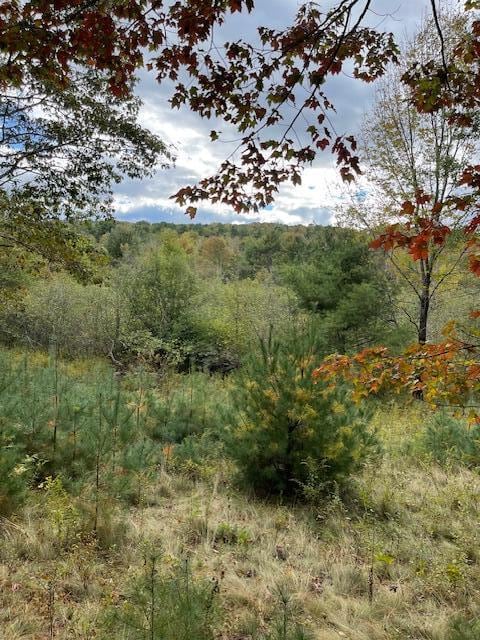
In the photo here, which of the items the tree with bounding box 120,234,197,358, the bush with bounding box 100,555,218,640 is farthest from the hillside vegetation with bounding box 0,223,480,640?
the tree with bounding box 120,234,197,358

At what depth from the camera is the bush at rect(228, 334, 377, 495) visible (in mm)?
4617

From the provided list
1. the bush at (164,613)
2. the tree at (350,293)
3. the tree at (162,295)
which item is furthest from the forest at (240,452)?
the tree at (162,295)

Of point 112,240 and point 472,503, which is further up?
point 112,240

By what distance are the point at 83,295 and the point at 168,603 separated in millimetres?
18940

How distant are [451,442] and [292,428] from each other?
2.86 metres

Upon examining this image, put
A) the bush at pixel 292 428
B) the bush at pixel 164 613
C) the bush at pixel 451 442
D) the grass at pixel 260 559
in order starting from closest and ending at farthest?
the bush at pixel 164 613 < the grass at pixel 260 559 < the bush at pixel 292 428 < the bush at pixel 451 442

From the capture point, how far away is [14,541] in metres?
3.29

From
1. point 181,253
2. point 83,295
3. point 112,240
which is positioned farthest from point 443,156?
point 112,240

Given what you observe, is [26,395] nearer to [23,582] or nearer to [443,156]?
[23,582]

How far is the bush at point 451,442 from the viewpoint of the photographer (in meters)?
5.77

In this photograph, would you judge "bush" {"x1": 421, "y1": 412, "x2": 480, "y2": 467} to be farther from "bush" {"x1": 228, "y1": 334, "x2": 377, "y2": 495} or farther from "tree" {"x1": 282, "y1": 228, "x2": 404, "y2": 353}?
"tree" {"x1": 282, "y1": 228, "x2": 404, "y2": 353}

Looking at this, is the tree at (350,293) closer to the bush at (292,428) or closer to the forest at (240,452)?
the forest at (240,452)

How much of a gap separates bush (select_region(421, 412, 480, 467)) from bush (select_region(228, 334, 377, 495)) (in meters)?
1.69

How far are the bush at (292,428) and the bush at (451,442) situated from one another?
5.53 feet
